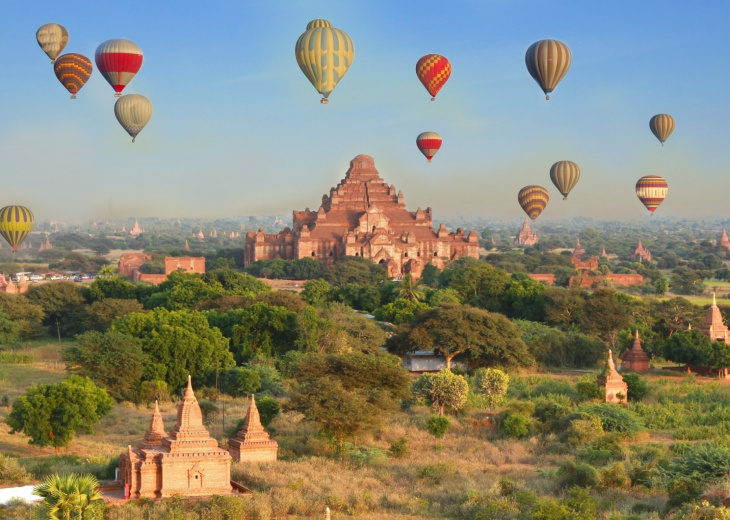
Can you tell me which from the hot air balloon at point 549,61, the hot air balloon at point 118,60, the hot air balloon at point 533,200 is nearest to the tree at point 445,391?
the hot air balloon at point 549,61

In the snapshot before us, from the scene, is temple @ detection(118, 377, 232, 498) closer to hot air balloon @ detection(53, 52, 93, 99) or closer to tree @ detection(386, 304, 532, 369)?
tree @ detection(386, 304, 532, 369)

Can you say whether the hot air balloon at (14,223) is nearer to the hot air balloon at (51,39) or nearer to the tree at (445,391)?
the hot air balloon at (51,39)

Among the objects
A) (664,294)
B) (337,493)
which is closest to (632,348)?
(337,493)

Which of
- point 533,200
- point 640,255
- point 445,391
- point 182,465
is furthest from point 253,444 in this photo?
point 640,255

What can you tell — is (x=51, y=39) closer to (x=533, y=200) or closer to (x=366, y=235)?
(x=533, y=200)

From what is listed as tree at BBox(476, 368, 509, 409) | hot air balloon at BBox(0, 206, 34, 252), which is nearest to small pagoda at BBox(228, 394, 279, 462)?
tree at BBox(476, 368, 509, 409)

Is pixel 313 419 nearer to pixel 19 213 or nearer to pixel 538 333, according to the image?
pixel 538 333

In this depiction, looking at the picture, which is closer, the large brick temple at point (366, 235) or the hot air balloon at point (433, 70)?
the hot air balloon at point (433, 70)
